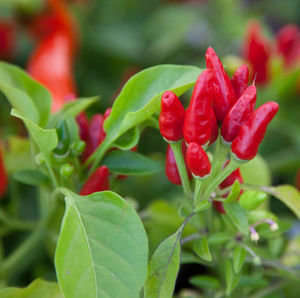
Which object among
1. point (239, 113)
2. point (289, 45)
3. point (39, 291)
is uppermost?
point (239, 113)

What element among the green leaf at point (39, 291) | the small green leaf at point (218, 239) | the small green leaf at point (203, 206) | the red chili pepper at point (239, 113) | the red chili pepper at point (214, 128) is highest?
the red chili pepper at point (239, 113)

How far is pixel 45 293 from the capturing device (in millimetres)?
545

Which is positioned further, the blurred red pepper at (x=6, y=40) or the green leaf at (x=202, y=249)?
the blurred red pepper at (x=6, y=40)

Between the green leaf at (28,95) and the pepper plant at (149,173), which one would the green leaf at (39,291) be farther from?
the green leaf at (28,95)

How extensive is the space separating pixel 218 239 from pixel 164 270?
0.32 feet

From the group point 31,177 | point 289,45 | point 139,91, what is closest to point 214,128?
point 139,91

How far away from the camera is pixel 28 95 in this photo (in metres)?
0.66

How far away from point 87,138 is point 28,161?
14 centimetres

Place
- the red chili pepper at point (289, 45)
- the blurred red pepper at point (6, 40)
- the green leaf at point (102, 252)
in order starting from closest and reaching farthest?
the green leaf at point (102, 252), the red chili pepper at point (289, 45), the blurred red pepper at point (6, 40)

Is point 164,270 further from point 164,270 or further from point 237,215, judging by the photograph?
point 237,215

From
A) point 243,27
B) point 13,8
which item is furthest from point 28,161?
point 243,27

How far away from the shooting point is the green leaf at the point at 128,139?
587mm

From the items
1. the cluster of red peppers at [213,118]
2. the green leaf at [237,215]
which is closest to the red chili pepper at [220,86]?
the cluster of red peppers at [213,118]

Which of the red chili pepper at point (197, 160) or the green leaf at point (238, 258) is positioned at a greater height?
the red chili pepper at point (197, 160)
